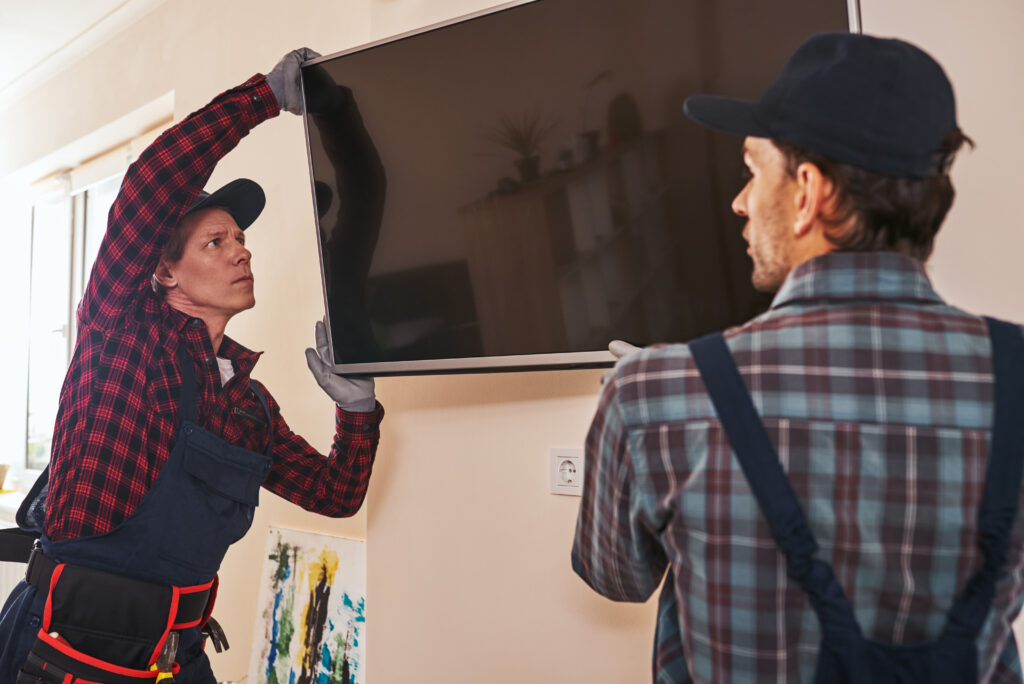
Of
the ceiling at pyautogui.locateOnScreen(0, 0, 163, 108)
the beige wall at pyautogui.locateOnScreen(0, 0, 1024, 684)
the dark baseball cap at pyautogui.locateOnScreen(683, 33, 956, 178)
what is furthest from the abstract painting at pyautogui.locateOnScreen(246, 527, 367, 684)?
the ceiling at pyautogui.locateOnScreen(0, 0, 163, 108)

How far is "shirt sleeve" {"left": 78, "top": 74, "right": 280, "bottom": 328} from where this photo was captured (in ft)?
5.03

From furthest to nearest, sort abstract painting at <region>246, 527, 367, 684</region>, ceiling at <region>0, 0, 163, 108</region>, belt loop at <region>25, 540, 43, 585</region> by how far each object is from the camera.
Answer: ceiling at <region>0, 0, 163, 108</region> → abstract painting at <region>246, 527, 367, 684</region> → belt loop at <region>25, 540, 43, 585</region>

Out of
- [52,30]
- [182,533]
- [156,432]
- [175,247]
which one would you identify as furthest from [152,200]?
[52,30]

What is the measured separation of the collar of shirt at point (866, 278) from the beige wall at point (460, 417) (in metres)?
0.52

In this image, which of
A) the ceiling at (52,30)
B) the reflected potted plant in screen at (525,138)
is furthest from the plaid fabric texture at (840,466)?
the ceiling at (52,30)

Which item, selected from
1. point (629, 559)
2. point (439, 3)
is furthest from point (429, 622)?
point (439, 3)

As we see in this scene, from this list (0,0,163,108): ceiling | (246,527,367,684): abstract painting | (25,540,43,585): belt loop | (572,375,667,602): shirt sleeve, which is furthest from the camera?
(0,0,163,108): ceiling

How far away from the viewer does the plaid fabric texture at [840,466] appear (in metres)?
0.75

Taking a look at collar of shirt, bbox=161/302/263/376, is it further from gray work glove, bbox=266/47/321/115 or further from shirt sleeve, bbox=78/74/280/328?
gray work glove, bbox=266/47/321/115

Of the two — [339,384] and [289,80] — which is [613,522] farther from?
[289,80]

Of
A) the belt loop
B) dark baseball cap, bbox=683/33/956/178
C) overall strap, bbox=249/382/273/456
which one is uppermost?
dark baseball cap, bbox=683/33/956/178

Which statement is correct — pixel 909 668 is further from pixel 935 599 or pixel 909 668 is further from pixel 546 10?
pixel 546 10

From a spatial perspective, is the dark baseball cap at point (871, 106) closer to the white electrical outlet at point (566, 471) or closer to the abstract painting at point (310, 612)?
the white electrical outlet at point (566, 471)

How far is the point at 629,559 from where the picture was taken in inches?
34.7
